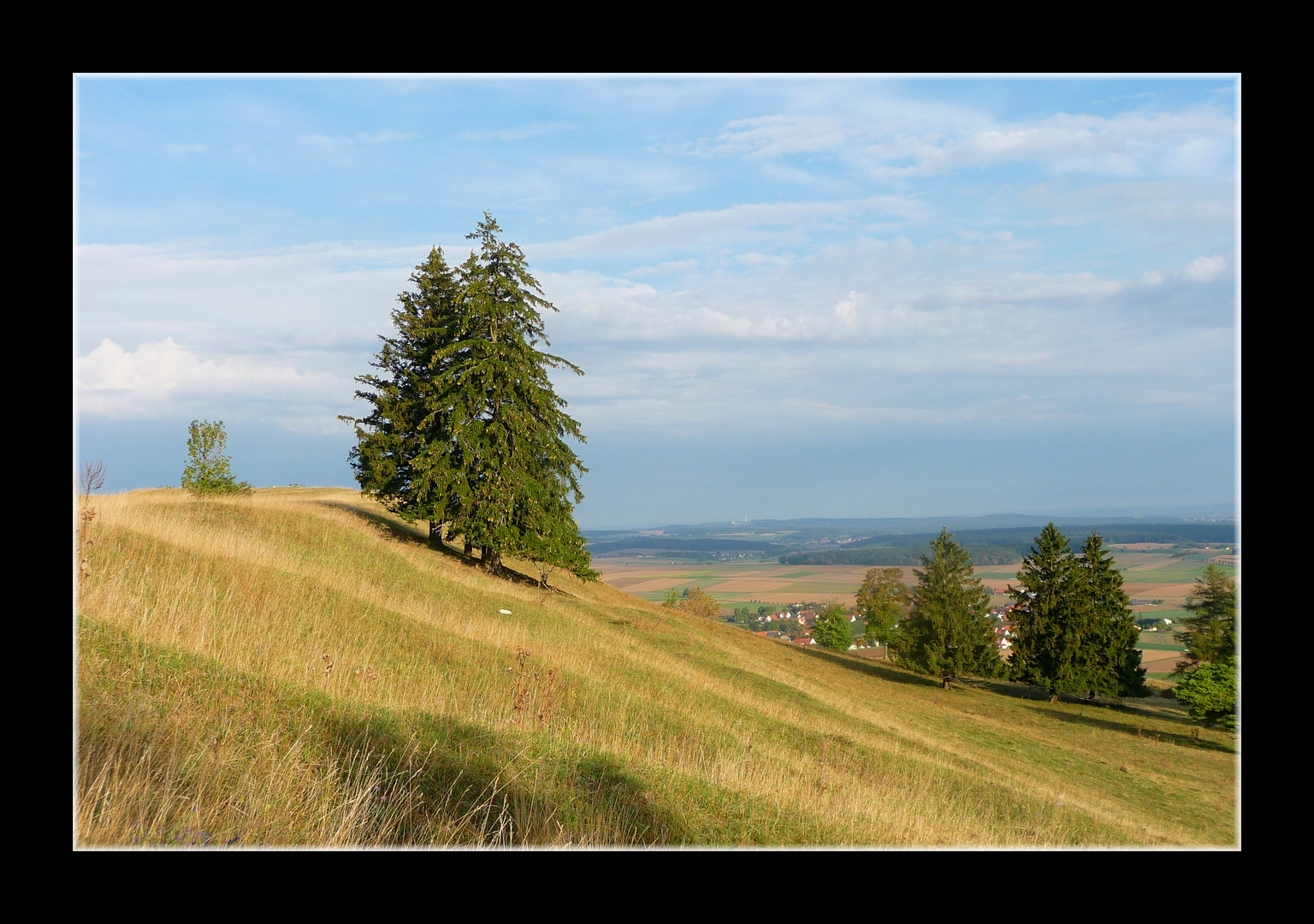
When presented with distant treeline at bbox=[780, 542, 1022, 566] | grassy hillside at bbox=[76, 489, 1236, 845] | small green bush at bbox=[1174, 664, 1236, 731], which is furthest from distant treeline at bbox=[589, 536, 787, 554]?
grassy hillside at bbox=[76, 489, 1236, 845]

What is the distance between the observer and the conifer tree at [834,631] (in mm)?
70500

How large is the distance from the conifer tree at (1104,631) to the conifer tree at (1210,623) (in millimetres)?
3356

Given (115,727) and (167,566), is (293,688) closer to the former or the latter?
(115,727)

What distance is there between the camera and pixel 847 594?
3378 inches

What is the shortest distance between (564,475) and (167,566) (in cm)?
1790

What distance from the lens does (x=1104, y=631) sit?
122 ft

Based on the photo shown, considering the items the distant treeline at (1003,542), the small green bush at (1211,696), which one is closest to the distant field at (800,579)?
the distant treeline at (1003,542)

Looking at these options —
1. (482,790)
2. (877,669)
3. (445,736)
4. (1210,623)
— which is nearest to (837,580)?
(877,669)

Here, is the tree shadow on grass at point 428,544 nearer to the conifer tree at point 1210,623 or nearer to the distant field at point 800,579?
the distant field at point 800,579

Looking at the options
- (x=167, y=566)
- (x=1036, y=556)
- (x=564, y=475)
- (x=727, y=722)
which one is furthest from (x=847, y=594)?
(x=167, y=566)

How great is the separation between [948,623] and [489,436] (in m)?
29.2

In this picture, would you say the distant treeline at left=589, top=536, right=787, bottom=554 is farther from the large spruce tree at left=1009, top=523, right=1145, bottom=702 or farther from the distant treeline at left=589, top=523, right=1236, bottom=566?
the large spruce tree at left=1009, top=523, right=1145, bottom=702

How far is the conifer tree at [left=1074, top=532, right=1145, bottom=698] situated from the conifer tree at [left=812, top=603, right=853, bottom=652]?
3310 centimetres

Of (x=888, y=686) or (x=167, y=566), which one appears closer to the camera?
(x=167, y=566)
